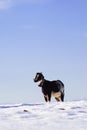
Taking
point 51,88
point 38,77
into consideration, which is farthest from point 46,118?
point 38,77

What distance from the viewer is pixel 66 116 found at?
1095cm

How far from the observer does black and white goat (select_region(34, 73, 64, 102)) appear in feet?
74.7

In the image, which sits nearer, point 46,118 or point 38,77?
point 46,118

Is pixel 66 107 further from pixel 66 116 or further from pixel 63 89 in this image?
pixel 63 89

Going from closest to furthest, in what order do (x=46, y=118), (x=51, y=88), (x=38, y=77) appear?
1. (x=46, y=118)
2. (x=51, y=88)
3. (x=38, y=77)

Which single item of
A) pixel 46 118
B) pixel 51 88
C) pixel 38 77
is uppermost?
pixel 38 77

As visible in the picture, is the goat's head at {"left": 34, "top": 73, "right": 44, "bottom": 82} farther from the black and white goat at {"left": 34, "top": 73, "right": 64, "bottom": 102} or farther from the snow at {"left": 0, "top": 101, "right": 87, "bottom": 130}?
the snow at {"left": 0, "top": 101, "right": 87, "bottom": 130}

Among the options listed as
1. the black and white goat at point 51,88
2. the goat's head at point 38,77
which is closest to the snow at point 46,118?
the black and white goat at point 51,88

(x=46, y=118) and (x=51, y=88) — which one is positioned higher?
(x=51, y=88)

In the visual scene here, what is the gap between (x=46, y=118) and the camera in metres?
10.6

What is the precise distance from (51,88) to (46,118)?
12.5 metres

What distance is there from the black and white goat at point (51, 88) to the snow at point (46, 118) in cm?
995

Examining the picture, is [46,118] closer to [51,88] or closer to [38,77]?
[51,88]

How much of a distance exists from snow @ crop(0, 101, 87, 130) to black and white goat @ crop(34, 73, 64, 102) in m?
9.95
